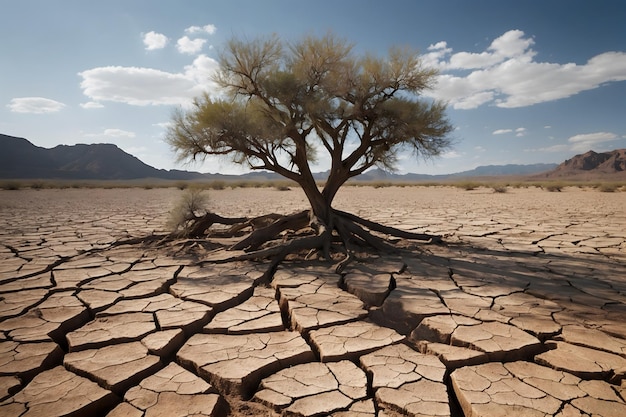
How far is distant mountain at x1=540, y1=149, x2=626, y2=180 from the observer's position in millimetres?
79750

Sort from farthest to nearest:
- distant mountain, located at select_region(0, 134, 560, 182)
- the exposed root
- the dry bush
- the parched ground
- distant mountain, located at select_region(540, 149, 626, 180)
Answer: distant mountain, located at select_region(540, 149, 626, 180) → distant mountain, located at select_region(0, 134, 560, 182) → the dry bush → the exposed root → the parched ground

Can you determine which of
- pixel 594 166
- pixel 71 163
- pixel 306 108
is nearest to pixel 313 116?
pixel 306 108

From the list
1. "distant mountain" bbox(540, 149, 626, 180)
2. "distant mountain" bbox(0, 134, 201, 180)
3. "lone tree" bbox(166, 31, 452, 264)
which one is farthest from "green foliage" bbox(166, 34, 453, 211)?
"distant mountain" bbox(540, 149, 626, 180)

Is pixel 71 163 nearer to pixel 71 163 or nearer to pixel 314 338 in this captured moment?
pixel 71 163

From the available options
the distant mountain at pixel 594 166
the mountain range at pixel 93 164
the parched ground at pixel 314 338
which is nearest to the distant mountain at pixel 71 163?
the mountain range at pixel 93 164

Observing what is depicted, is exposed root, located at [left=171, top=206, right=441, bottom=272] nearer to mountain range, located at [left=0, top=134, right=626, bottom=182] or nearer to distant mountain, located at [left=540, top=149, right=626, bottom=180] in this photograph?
mountain range, located at [left=0, top=134, right=626, bottom=182]

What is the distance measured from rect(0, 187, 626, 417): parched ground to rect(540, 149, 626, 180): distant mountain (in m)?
95.4

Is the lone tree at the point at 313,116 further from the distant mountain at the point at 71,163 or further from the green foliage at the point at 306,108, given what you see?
the distant mountain at the point at 71,163

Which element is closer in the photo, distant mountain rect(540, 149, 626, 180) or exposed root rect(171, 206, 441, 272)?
exposed root rect(171, 206, 441, 272)

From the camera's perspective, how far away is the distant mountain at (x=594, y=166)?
79750 millimetres

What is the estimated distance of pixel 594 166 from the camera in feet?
289

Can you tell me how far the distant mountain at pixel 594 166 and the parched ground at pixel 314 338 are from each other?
95384mm

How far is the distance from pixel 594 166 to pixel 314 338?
371ft

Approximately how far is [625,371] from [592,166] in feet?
367
